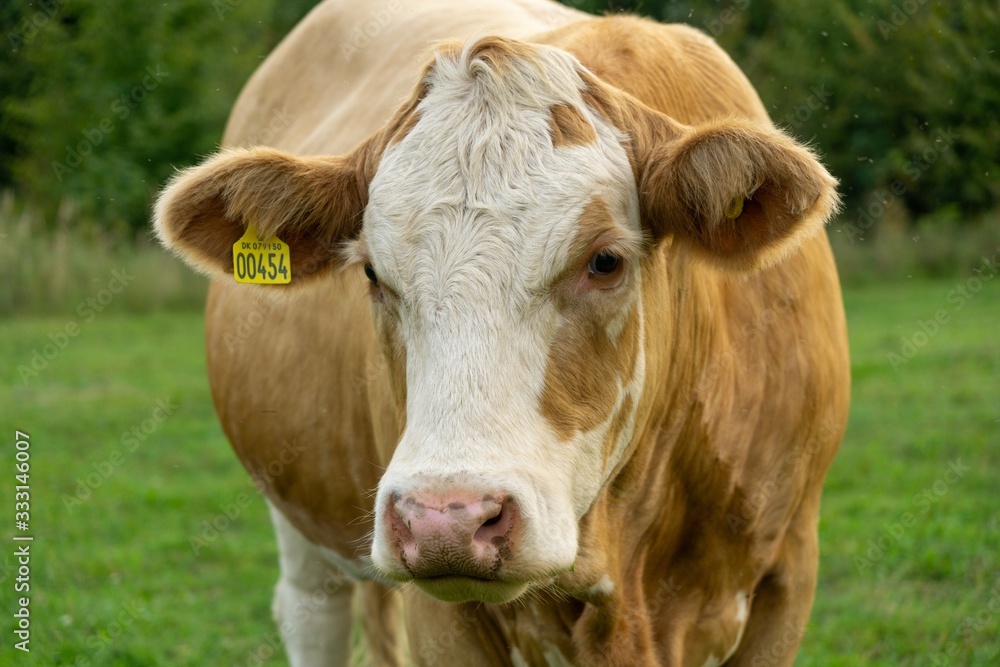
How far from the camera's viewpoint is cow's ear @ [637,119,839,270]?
7.91 ft

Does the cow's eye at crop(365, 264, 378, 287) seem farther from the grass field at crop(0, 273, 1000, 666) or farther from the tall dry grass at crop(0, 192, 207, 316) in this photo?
the tall dry grass at crop(0, 192, 207, 316)

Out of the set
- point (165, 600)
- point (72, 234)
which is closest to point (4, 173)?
point (72, 234)

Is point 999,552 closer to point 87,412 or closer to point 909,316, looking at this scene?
point 87,412

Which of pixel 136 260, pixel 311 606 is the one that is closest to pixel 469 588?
pixel 311 606

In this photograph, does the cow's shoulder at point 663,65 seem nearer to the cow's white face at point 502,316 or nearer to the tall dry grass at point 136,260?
the cow's white face at point 502,316

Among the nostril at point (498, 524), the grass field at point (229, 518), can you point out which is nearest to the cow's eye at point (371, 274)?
the nostril at point (498, 524)

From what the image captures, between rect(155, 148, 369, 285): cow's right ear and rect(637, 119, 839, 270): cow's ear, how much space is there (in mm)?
678

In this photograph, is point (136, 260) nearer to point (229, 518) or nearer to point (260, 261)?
point (229, 518)

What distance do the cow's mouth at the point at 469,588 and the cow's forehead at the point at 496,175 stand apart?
21.5 inches

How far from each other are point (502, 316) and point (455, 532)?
443 millimetres

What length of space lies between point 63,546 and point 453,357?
4.91 meters

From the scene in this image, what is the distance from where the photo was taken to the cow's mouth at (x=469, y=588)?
2.12 metres

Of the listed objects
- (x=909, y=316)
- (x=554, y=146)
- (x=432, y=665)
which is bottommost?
(x=909, y=316)

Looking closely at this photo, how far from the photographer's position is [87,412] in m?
9.57
